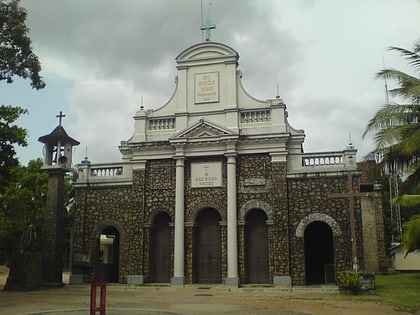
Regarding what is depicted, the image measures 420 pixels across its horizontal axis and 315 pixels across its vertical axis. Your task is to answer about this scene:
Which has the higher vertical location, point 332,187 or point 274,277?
point 332,187

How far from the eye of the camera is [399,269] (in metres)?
30.9

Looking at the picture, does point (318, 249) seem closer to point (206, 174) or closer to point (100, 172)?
point (206, 174)

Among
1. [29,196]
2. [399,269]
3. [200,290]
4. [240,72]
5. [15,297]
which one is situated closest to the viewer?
[15,297]

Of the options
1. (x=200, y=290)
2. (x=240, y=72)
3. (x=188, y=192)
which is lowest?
(x=200, y=290)

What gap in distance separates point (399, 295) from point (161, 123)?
1379 cm

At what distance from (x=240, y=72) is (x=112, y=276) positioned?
12452mm

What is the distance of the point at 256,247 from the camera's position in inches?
907

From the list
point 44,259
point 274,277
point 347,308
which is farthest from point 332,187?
point 44,259

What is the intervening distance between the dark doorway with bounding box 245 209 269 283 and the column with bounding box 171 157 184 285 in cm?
305

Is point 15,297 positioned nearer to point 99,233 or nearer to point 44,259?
point 44,259

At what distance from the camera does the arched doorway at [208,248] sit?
914 inches

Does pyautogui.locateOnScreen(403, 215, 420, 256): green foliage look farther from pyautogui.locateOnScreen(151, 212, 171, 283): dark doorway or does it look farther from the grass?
pyautogui.locateOnScreen(151, 212, 171, 283): dark doorway

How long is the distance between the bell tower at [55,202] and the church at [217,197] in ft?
6.76

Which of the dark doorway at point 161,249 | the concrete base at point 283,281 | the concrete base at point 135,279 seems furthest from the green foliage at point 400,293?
the concrete base at point 135,279
